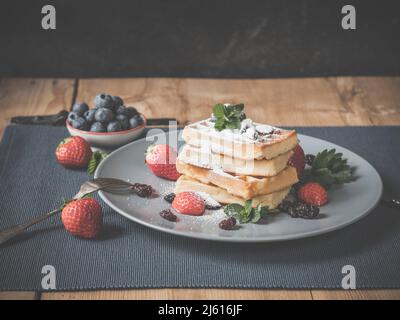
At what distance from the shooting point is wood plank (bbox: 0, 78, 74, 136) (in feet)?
11.9

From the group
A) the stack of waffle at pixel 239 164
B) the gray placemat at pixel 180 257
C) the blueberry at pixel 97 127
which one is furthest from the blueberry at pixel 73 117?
the stack of waffle at pixel 239 164

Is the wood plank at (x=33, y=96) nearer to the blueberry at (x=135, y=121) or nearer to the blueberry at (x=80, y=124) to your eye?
the blueberry at (x=80, y=124)

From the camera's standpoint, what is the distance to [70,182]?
9.09 feet

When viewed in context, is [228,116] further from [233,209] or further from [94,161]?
[94,161]

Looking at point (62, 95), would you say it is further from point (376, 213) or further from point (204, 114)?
point (376, 213)

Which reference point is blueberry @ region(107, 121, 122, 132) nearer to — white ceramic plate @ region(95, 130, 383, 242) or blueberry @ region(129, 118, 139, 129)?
blueberry @ region(129, 118, 139, 129)

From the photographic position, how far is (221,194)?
2.48 metres

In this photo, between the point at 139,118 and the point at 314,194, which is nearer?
the point at 314,194

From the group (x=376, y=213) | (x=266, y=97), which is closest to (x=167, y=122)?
(x=266, y=97)

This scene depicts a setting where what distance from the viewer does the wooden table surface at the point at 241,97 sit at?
363cm

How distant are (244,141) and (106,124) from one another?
0.87m

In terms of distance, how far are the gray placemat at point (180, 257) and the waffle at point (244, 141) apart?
0.35 m
